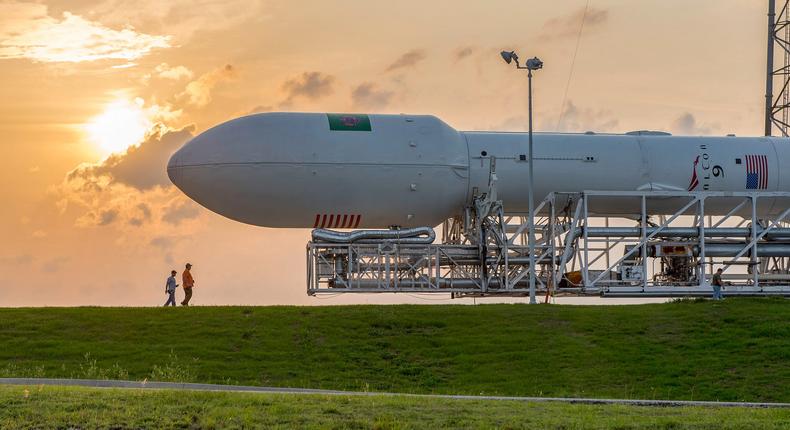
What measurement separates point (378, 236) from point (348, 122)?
337 cm

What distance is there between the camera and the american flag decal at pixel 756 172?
38.2 m

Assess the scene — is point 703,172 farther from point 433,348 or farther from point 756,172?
point 433,348

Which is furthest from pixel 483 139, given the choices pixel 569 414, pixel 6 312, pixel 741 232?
pixel 569 414

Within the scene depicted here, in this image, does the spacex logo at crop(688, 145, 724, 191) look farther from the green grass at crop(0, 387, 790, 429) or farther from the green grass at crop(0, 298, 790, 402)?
the green grass at crop(0, 387, 790, 429)

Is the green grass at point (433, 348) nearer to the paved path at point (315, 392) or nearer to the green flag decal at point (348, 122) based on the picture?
the paved path at point (315, 392)

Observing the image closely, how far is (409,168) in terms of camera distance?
35.7 m

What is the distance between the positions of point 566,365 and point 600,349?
157 centimetres

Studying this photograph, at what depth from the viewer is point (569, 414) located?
18844mm

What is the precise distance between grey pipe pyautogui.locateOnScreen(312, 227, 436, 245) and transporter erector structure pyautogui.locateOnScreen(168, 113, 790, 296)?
0.14 ft

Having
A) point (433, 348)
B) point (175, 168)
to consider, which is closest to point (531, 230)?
point (433, 348)

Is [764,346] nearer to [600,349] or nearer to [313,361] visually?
[600,349]

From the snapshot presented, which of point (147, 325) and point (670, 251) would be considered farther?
point (670, 251)

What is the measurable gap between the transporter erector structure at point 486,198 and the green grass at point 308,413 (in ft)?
52.1

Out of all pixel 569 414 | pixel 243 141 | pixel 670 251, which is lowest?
pixel 569 414
